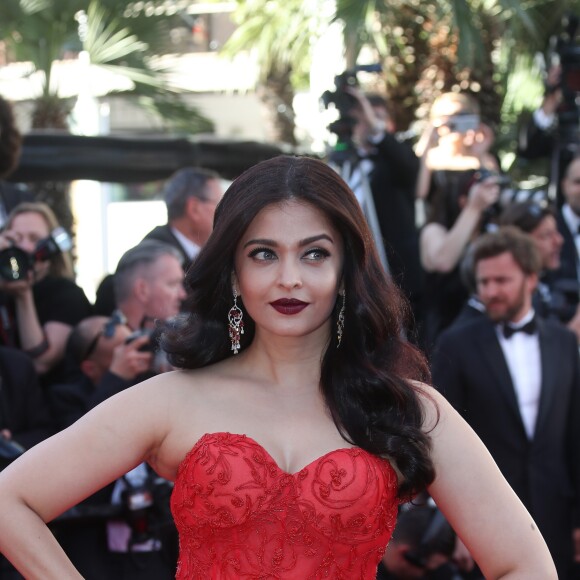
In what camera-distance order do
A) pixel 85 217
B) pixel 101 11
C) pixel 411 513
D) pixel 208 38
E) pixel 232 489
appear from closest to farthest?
pixel 232 489
pixel 411 513
pixel 101 11
pixel 85 217
pixel 208 38

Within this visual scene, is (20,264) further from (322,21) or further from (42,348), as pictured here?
(322,21)

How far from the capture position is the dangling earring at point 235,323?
3014mm

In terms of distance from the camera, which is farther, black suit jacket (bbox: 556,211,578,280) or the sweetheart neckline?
black suit jacket (bbox: 556,211,578,280)

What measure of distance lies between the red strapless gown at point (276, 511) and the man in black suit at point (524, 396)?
7.99ft

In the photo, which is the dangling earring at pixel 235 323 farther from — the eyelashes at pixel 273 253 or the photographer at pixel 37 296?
the photographer at pixel 37 296

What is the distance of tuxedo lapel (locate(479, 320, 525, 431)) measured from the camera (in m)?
5.25

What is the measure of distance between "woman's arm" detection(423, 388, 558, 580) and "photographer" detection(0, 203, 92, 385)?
277 cm

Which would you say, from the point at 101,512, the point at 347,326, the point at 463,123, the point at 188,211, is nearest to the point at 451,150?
the point at 463,123

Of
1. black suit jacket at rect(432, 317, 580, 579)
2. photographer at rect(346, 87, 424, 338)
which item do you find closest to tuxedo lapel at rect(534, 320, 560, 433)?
black suit jacket at rect(432, 317, 580, 579)

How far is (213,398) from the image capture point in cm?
297

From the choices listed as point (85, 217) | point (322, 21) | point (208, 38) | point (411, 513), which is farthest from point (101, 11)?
point (208, 38)

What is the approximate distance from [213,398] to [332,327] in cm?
34

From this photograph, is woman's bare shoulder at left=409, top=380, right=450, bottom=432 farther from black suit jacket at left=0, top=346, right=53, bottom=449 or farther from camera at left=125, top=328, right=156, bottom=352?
black suit jacket at left=0, top=346, right=53, bottom=449

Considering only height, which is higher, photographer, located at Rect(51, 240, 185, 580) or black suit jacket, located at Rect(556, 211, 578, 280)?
black suit jacket, located at Rect(556, 211, 578, 280)
